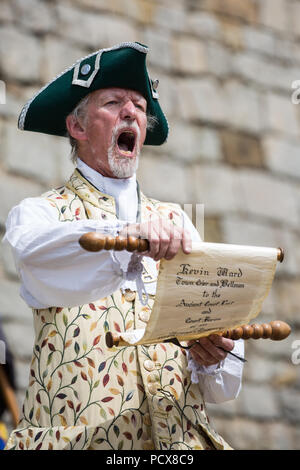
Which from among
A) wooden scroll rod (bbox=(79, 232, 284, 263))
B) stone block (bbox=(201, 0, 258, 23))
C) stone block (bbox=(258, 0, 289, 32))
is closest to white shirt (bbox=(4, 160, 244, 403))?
wooden scroll rod (bbox=(79, 232, 284, 263))

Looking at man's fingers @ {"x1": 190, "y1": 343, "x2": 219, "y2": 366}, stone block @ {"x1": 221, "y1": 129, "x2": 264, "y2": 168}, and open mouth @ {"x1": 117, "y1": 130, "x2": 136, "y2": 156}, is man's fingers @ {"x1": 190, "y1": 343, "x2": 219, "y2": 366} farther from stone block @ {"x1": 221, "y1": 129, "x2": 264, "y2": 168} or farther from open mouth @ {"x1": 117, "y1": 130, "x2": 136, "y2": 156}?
stone block @ {"x1": 221, "y1": 129, "x2": 264, "y2": 168}

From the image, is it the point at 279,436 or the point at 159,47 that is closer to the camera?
the point at 279,436

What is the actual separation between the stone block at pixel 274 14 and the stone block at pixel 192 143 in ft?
3.58

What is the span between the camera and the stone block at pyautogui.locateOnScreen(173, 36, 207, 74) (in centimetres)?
572

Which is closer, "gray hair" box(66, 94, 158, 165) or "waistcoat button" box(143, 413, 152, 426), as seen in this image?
"waistcoat button" box(143, 413, 152, 426)

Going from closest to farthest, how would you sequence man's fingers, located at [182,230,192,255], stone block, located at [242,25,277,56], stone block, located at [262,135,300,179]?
man's fingers, located at [182,230,192,255]
stone block, located at [262,135,300,179]
stone block, located at [242,25,277,56]

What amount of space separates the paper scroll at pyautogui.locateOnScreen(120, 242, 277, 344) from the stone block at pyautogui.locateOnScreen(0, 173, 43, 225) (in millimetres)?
2499

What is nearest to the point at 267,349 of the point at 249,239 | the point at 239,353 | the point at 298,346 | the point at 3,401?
the point at 298,346

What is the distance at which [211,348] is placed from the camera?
95.4 inches

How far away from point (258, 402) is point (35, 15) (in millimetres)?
2863

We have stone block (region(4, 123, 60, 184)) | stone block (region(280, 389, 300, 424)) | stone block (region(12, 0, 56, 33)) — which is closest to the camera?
stone block (region(4, 123, 60, 184))

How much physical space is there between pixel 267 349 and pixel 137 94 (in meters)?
3.14

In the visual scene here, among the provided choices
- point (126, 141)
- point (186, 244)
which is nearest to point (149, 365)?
point (186, 244)

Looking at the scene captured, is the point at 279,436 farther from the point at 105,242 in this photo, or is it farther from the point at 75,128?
the point at 105,242
